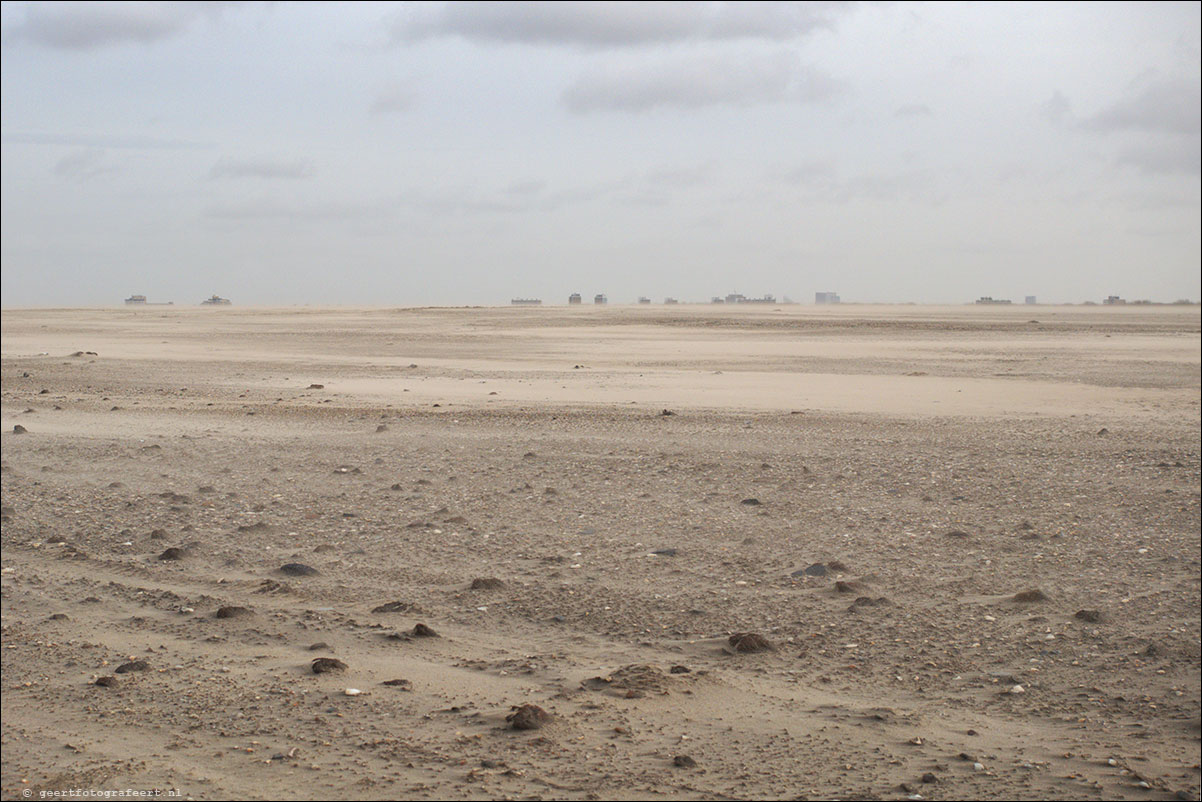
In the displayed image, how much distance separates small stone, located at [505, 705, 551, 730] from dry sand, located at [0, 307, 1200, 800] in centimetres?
3

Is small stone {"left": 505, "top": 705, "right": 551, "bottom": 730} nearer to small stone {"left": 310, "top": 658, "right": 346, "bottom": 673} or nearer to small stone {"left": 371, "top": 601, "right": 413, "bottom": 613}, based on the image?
small stone {"left": 310, "top": 658, "right": 346, "bottom": 673}

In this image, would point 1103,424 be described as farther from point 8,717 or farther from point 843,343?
point 843,343

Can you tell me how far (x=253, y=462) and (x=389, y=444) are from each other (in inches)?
54.0

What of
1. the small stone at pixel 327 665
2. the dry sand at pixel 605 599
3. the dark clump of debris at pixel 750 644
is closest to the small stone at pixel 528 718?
the dry sand at pixel 605 599

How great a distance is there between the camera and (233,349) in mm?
25609

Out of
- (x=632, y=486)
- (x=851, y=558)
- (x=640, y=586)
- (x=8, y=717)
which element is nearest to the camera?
(x=8, y=717)

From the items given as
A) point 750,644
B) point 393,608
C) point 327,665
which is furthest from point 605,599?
point 327,665

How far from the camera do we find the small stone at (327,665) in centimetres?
544

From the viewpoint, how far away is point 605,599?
661 cm

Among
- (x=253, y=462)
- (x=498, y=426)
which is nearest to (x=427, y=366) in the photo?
(x=498, y=426)

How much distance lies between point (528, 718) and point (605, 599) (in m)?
1.81

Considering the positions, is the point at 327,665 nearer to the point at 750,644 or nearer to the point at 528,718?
the point at 528,718

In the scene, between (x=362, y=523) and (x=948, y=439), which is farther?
(x=948, y=439)

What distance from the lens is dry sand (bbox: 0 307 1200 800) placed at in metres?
4.65
